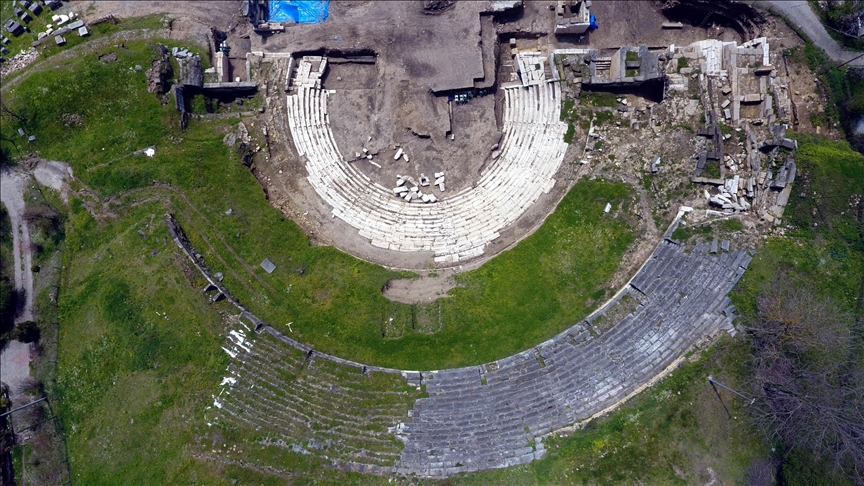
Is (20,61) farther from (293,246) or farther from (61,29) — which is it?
(293,246)

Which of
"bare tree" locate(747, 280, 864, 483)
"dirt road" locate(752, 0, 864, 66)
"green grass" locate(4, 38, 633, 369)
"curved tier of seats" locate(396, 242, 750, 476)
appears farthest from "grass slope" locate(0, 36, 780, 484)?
"dirt road" locate(752, 0, 864, 66)

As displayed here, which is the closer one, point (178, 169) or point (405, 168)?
point (178, 169)

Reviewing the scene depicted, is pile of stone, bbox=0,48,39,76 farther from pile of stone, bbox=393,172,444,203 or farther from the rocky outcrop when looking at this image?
pile of stone, bbox=393,172,444,203

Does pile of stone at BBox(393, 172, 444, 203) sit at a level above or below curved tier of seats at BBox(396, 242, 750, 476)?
above

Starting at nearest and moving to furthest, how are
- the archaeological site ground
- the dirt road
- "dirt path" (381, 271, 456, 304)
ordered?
the archaeological site ground < "dirt path" (381, 271, 456, 304) < the dirt road

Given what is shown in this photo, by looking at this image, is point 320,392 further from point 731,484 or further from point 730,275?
point 730,275

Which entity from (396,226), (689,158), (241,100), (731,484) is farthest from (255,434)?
(689,158)
